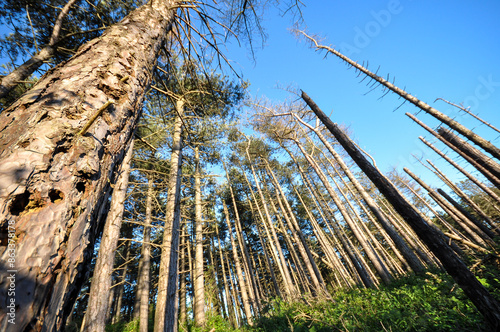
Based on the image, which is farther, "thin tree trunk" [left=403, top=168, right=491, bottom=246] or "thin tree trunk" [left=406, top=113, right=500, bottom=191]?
"thin tree trunk" [left=403, top=168, right=491, bottom=246]

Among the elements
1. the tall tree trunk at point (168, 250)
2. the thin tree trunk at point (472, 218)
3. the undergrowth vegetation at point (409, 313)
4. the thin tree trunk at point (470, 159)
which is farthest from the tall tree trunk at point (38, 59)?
the thin tree trunk at point (472, 218)

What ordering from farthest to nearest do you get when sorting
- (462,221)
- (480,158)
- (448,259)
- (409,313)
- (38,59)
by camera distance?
(462,221) → (480,158) → (38,59) → (409,313) → (448,259)

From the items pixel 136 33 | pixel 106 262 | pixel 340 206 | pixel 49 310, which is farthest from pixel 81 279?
pixel 340 206

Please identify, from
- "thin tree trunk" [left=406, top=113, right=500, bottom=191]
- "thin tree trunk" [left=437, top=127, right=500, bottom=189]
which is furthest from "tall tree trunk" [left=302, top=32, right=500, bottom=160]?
"thin tree trunk" [left=406, top=113, right=500, bottom=191]

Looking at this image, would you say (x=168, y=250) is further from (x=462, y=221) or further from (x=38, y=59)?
(x=462, y=221)

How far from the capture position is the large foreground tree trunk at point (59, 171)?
0.60m

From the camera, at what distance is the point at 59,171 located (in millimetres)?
790

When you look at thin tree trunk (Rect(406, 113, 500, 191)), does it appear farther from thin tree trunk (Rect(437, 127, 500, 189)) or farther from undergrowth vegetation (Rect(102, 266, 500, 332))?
undergrowth vegetation (Rect(102, 266, 500, 332))

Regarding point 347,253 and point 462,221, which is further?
point 462,221

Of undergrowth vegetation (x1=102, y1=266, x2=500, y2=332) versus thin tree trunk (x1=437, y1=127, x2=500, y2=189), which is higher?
thin tree trunk (x1=437, y1=127, x2=500, y2=189)

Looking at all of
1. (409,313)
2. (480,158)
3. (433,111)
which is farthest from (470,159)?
(409,313)

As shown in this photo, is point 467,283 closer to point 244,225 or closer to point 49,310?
point 49,310

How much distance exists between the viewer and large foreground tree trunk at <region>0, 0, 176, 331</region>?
0.60 meters

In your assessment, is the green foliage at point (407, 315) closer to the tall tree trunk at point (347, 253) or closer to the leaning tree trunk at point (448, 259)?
the leaning tree trunk at point (448, 259)
